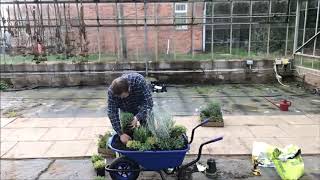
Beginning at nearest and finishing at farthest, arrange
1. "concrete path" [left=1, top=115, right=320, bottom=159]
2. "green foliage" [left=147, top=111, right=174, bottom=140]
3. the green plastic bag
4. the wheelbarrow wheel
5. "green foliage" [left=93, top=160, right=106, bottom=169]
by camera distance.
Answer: "green foliage" [left=147, top=111, right=174, bottom=140] → the wheelbarrow wheel → the green plastic bag → "green foliage" [left=93, top=160, right=106, bottom=169] → "concrete path" [left=1, top=115, right=320, bottom=159]

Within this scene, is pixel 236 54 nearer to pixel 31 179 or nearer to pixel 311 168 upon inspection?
pixel 311 168

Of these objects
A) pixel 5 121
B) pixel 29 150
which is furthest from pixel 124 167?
pixel 5 121

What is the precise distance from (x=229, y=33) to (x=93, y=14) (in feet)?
15.9

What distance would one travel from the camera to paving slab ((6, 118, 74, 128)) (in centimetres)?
714

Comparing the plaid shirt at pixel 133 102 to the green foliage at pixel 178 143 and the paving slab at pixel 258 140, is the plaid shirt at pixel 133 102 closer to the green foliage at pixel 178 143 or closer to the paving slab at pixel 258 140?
the green foliage at pixel 178 143

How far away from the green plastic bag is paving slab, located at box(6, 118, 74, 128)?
14.4 ft

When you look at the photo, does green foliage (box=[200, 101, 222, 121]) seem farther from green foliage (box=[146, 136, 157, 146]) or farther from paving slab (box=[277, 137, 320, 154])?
green foliage (box=[146, 136, 157, 146])

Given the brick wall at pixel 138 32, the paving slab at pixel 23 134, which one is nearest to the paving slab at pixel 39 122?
the paving slab at pixel 23 134

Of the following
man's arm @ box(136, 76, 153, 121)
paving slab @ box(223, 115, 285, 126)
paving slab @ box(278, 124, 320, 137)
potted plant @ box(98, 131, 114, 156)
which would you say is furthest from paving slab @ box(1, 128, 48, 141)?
paving slab @ box(278, 124, 320, 137)

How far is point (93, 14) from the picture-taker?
39.2 ft

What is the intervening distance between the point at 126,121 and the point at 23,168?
1925 millimetres

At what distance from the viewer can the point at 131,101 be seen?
4500 mm

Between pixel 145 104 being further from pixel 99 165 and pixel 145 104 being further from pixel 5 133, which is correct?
pixel 5 133

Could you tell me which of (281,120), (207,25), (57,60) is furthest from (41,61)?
(281,120)
